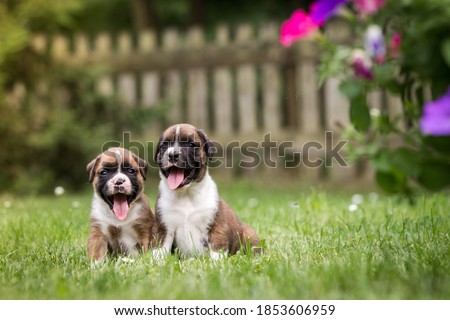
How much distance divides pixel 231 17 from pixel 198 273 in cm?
974

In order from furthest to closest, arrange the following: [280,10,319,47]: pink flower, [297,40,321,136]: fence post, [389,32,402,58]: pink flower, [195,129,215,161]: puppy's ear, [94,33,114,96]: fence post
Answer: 1. [94,33,114,96]: fence post
2. [297,40,321,136]: fence post
3. [195,129,215,161]: puppy's ear
4. [280,10,319,47]: pink flower
5. [389,32,402,58]: pink flower

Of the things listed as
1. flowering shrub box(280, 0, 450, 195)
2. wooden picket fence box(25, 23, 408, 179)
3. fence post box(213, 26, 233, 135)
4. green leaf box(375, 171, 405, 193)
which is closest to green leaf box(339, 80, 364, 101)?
flowering shrub box(280, 0, 450, 195)

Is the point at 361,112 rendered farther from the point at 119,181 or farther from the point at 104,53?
the point at 104,53

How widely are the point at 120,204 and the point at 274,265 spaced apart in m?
0.95

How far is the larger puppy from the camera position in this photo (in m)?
3.85

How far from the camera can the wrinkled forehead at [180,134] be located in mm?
3840

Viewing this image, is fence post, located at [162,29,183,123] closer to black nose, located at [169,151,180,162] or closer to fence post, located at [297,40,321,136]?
fence post, located at [297,40,321,136]

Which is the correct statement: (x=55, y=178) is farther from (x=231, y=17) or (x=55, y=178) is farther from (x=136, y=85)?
(x=231, y=17)

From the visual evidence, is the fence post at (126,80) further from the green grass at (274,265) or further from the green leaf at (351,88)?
the green leaf at (351,88)

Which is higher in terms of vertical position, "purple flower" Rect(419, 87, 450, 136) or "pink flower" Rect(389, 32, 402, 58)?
"pink flower" Rect(389, 32, 402, 58)

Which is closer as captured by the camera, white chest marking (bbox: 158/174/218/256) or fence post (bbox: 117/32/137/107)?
white chest marking (bbox: 158/174/218/256)

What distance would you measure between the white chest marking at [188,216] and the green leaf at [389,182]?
3.68 ft

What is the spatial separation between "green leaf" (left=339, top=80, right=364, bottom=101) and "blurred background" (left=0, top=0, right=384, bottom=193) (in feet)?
19.2

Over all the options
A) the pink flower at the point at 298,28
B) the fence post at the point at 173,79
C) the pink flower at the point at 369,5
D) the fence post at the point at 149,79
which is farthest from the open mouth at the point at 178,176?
the fence post at the point at 149,79
